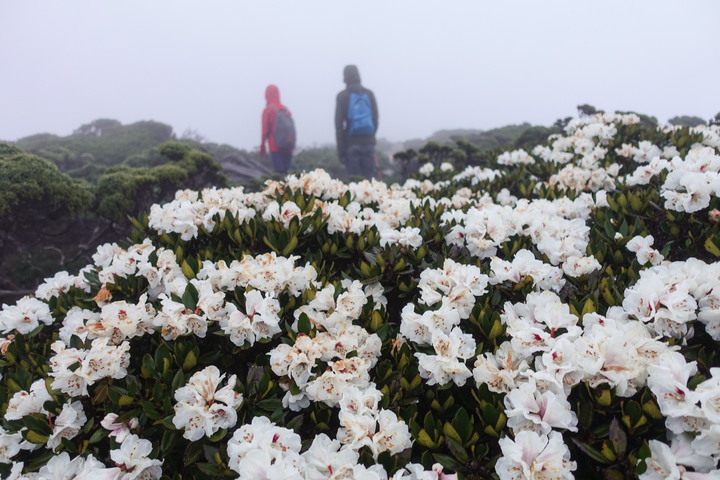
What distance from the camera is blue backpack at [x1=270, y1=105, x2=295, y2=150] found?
1177 centimetres

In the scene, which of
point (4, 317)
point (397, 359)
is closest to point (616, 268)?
point (397, 359)

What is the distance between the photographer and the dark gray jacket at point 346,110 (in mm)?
11093

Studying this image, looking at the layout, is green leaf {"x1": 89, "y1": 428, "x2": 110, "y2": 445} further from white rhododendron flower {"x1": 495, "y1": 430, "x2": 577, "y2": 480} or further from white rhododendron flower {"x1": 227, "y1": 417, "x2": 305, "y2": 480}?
white rhododendron flower {"x1": 495, "y1": 430, "x2": 577, "y2": 480}

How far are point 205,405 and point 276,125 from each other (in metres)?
10.9

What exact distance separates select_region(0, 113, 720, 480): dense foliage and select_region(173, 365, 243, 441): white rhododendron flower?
0.03ft

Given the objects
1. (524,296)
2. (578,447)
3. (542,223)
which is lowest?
(578,447)

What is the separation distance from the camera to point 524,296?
93.9 inches

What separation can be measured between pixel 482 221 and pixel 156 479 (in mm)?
2465

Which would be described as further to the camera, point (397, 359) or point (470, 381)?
point (397, 359)

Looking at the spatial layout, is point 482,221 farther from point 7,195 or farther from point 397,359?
point 7,195

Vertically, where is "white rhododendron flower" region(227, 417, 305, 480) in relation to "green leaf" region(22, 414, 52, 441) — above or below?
above

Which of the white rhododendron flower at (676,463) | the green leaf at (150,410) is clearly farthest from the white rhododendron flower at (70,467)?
the white rhododendron flower at (676,463)

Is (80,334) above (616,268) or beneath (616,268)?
beneath

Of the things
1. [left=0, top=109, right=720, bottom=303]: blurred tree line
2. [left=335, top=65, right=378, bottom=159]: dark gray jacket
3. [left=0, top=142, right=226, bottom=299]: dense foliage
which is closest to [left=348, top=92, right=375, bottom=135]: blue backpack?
[left=335, top=65, right=378, bottom=159]: dark gray jacket
